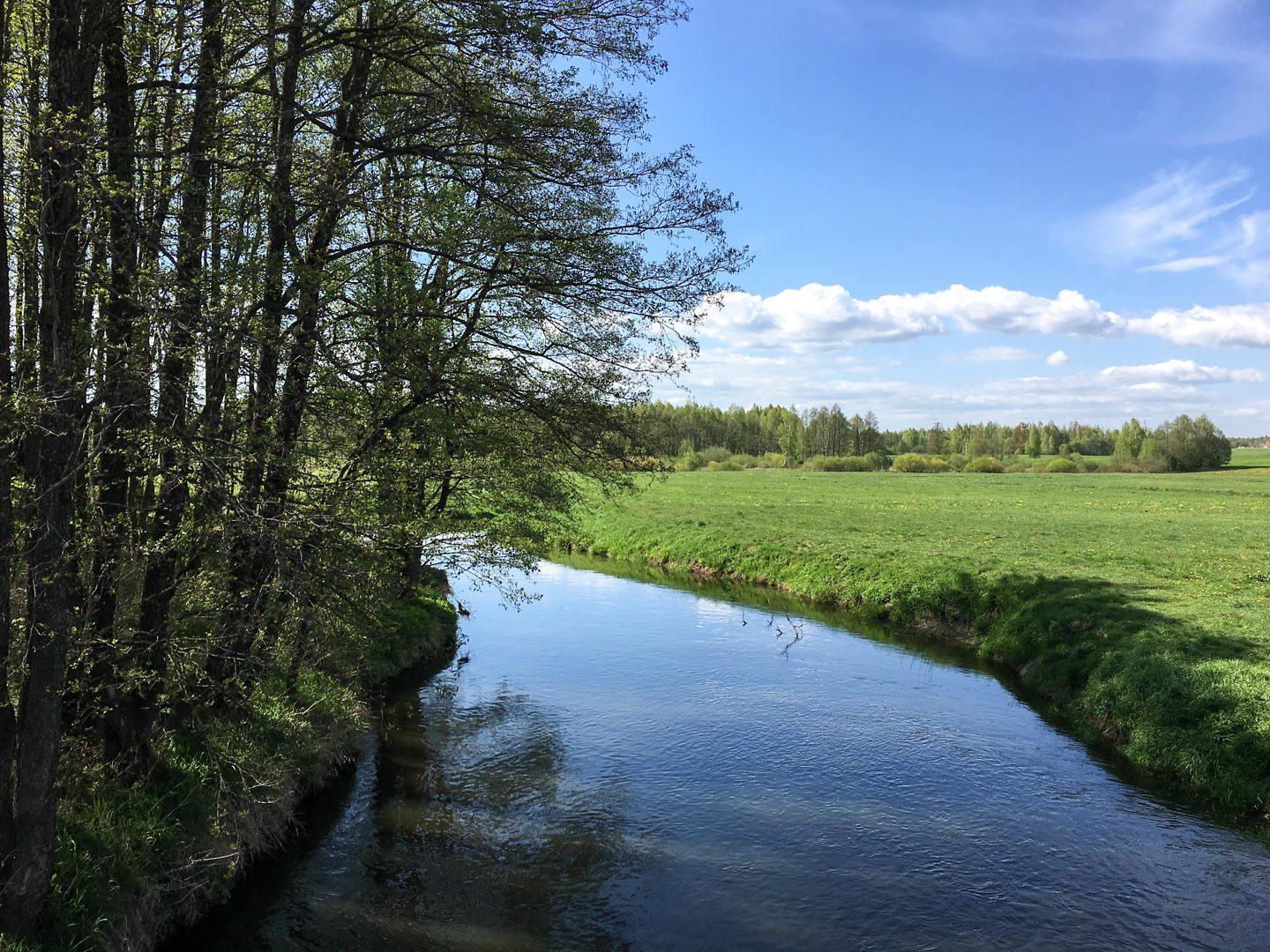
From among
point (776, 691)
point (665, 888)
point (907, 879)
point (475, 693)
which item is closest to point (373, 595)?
point (665, 888)

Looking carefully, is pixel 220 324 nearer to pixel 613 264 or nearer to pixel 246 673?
pixel 246 673

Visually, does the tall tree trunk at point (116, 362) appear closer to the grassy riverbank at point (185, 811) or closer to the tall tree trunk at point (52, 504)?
the tall tree trunk at point (52, 504)

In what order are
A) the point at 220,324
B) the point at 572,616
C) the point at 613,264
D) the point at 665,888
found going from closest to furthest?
the point at 220,324, the point at 665,888, the point at 613,264, the point at 572,616

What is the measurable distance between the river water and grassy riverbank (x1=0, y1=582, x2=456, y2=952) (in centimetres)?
56

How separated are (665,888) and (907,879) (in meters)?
3.05

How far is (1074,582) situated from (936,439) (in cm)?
12466

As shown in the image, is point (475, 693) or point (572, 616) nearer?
point (475, 693)

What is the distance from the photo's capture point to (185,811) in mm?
8906

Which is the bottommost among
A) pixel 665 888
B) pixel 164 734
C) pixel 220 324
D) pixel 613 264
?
pixel 665 888

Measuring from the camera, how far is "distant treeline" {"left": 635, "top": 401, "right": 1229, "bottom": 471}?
97.6 m

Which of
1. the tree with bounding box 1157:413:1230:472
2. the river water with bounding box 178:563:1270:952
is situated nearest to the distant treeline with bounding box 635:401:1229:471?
the tree with bounding box 1157:413:1230:472

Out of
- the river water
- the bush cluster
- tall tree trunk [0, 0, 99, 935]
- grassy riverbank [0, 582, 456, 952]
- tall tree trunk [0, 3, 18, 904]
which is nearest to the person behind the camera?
tall tree trunk [0, 3, 18, 904]

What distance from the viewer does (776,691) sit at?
678 inches

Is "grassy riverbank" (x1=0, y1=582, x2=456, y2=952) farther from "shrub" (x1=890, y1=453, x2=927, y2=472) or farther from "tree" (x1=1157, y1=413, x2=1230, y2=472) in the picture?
"tree" (x1=1157, y1=413, x2=1230, y2=472)
